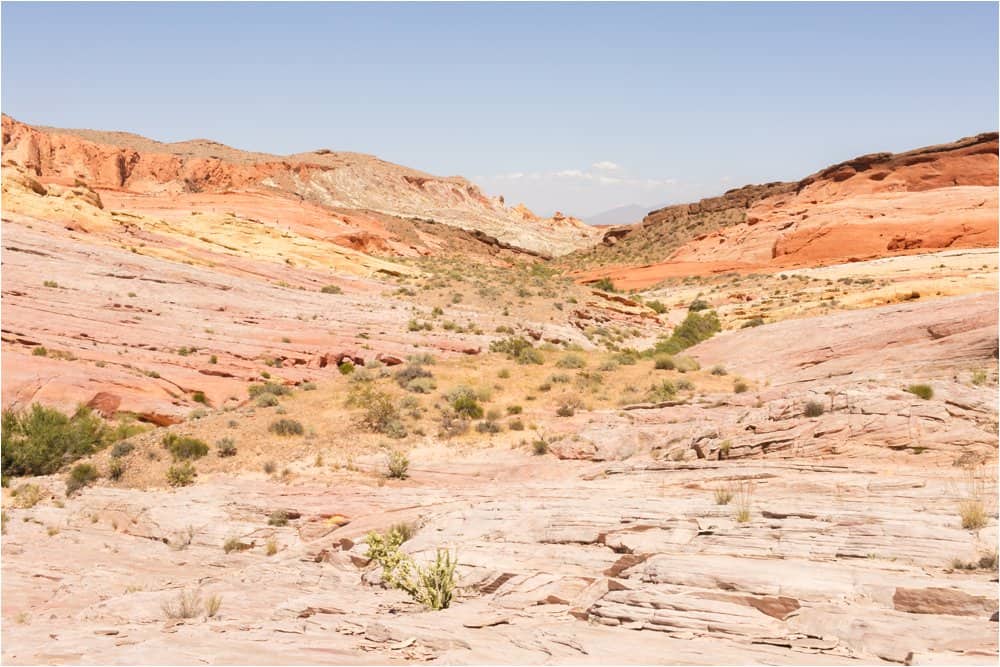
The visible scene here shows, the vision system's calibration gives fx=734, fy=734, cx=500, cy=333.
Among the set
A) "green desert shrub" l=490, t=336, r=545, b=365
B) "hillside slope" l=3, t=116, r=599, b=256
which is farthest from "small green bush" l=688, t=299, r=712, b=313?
"hillside slope" l=3, t=116, r=599, b=256

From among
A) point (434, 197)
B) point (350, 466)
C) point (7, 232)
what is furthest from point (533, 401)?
point (434, 197)

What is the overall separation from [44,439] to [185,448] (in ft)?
9.51

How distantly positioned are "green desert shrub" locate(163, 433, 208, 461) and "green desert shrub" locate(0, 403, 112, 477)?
1.84m

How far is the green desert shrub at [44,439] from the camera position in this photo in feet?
50.7

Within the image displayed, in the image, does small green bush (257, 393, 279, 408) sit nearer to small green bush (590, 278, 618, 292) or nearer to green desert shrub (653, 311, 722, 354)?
green desert shrub (653, 311, 722, 354)

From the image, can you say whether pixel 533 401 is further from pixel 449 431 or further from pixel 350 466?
pixel 350 466

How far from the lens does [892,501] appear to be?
8.81 m

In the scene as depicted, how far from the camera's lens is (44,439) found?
1590 cm

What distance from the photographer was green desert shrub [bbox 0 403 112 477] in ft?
50.7

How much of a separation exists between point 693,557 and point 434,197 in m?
110

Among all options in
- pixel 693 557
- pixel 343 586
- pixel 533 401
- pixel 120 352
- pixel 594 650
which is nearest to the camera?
pixel 594 650

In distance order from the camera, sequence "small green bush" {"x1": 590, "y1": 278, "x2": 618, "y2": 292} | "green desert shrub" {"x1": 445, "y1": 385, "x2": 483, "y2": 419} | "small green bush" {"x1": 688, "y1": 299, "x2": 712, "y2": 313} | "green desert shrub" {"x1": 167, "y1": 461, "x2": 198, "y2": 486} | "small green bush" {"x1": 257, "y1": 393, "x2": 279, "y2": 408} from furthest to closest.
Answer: "small green bush" {"x1": 590, "y1": 278, "x2": 618, "y2": 292} < "small green bush" {"x1": 688, "y1": 299, "x2": 712, "y2": 313} < "small green bush" {"x1": 257, "y1": 393, "x2": 279, "y2": 408} < "green desert shrub" {"x1": 445, "y1": 385, "x2": 483, "y2": 419} < "green desert shrub" {"x1": 167, "y1": 461, "x2": 198, "y2": 486}

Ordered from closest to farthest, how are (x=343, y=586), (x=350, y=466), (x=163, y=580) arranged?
(x=343, y=586), (x=163, y=580), (x=350, y=466)

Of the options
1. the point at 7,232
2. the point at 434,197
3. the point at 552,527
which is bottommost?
the point at 552,527
